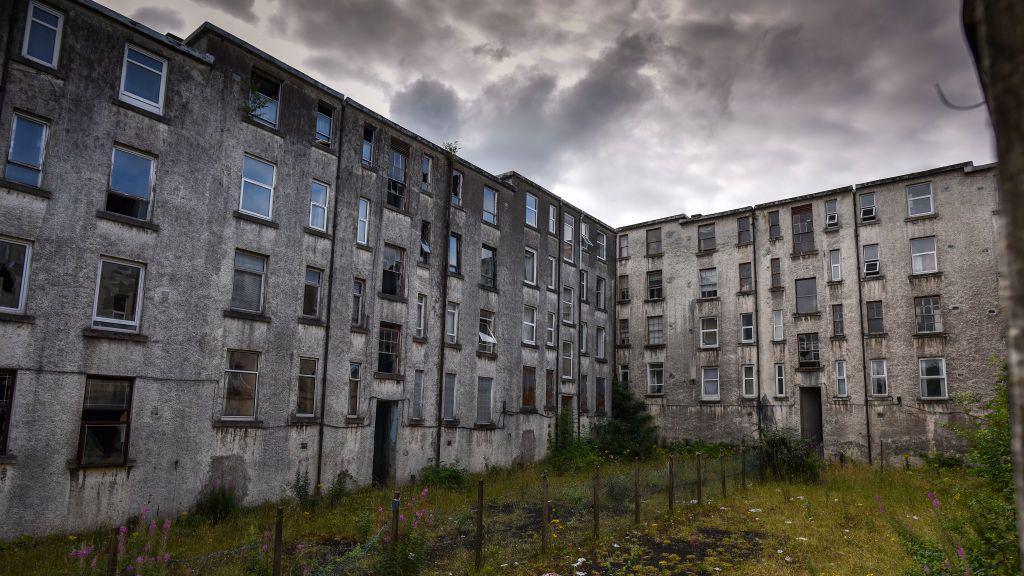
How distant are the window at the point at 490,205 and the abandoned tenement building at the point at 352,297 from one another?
22 centimetres

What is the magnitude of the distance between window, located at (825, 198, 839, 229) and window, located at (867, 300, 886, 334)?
4398 mm

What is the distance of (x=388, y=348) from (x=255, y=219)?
23.1ft

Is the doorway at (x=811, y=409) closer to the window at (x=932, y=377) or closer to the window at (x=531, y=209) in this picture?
the window at (x=932, y=377)

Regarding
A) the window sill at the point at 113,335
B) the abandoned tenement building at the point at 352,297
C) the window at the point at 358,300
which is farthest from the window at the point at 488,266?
the window sill at the point at 113,335

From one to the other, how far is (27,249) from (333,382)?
9.40 meters

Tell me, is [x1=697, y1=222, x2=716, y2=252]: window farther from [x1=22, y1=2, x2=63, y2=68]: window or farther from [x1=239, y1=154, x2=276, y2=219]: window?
[x1=22, y1=2, x2=63, y2=68]: window

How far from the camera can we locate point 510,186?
31.0 metres

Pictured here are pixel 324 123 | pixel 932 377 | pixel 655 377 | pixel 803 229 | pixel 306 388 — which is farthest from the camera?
pixel 655 377

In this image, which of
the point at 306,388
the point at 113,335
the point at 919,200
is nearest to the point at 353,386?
Answer: the point at 306,388

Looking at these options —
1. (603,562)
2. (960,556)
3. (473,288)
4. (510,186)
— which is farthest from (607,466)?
(960,556)

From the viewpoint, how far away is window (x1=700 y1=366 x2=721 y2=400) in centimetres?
3478

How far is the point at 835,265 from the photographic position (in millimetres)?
32031

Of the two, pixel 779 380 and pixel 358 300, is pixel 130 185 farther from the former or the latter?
pixel 779 380

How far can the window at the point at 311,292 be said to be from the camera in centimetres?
2112
